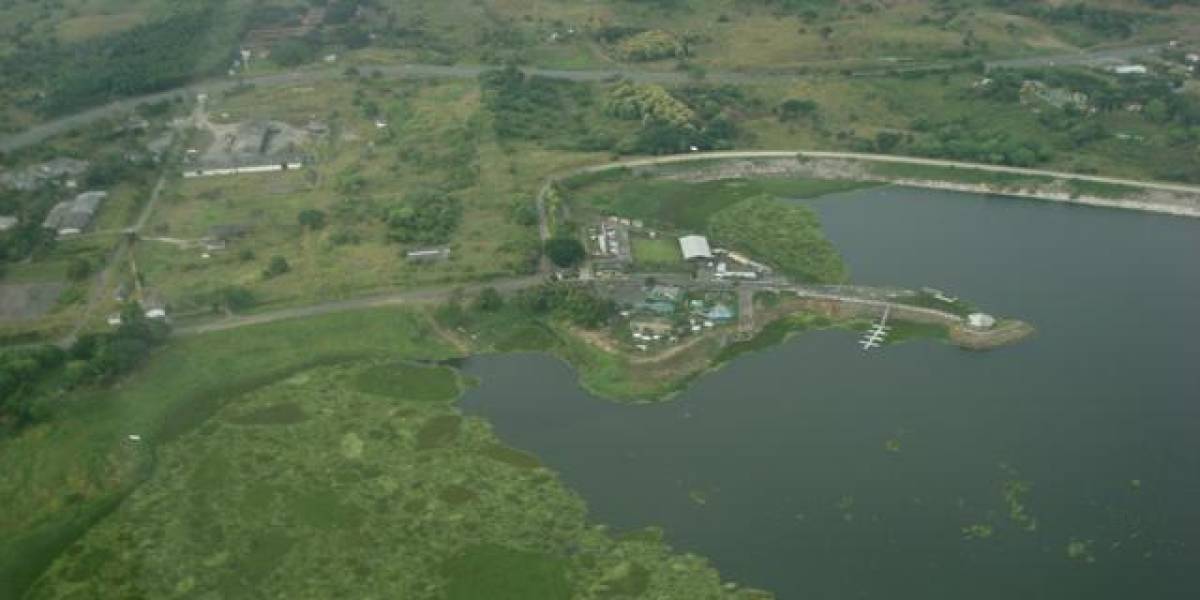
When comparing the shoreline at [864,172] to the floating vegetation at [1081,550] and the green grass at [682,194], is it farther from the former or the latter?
the floating vegetation at [1081,550]

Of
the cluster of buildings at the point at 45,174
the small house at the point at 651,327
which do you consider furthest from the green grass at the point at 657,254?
the cluster of buildings at the point at 45,174

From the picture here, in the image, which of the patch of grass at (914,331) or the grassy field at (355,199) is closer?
the patch of grass at (914,331)

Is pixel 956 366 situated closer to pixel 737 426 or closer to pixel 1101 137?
pixel 737 426

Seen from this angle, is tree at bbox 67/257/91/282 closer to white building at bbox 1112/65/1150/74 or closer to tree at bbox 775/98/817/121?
tree at bbox 775/98/817/121

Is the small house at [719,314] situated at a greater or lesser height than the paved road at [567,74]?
lesser

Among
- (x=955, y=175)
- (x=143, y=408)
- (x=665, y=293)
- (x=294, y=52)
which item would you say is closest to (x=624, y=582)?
(x=665, y=293)

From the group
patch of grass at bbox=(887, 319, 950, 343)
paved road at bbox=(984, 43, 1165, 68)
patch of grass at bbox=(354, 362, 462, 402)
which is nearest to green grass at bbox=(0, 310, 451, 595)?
patch of grass at bbox=(354, 362, 462, 402)

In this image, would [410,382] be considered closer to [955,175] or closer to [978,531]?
[978,531]
